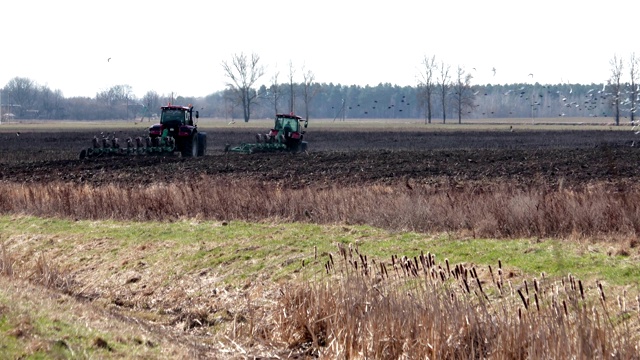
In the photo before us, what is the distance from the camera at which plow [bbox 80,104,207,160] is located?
4191 centimetres

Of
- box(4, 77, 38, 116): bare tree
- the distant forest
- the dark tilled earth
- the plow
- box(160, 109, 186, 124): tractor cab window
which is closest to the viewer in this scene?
the dark tilled earth

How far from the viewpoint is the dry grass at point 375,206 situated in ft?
53.0

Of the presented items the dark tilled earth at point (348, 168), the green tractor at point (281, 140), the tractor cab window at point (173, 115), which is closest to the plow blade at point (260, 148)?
the green tractor at point (281, 140)

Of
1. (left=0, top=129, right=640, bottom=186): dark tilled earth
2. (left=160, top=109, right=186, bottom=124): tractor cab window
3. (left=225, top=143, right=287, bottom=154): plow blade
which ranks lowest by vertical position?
(left=0, top=129, right=640, bottom=186): dark tilled earth

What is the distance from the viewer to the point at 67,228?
21203 mm

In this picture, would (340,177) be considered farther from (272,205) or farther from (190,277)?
(190,277)

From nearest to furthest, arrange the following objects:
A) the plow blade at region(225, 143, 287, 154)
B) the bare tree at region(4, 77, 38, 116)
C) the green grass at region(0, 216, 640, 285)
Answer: the green grass at region(0, 216, 640, 285)
the plow blade at region(225, 143, 287, 154)
the bare tree at region(4, 77, 38, 116)

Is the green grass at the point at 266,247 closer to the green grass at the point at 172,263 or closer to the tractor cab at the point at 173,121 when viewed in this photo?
the green grass at the point at 172,263

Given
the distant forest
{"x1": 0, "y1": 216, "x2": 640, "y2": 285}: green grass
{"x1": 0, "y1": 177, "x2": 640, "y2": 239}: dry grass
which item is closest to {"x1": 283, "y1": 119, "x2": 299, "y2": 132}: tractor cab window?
{"x1": 0, "y1": 177, "x2": 640, "y2": 239}: dry grass

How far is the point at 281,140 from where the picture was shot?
46.0 m

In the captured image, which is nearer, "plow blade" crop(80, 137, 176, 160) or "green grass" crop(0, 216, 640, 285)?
"green grass" crop(0, 216, 640, 285)

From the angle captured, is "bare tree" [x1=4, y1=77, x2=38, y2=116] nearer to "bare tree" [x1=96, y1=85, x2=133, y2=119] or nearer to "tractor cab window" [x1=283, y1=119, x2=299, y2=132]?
"bare tree" [x1=96, y1=85, x2=133, y2=119]

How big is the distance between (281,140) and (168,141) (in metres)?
6.33

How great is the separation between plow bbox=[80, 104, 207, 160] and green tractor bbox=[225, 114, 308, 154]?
7.98ft
